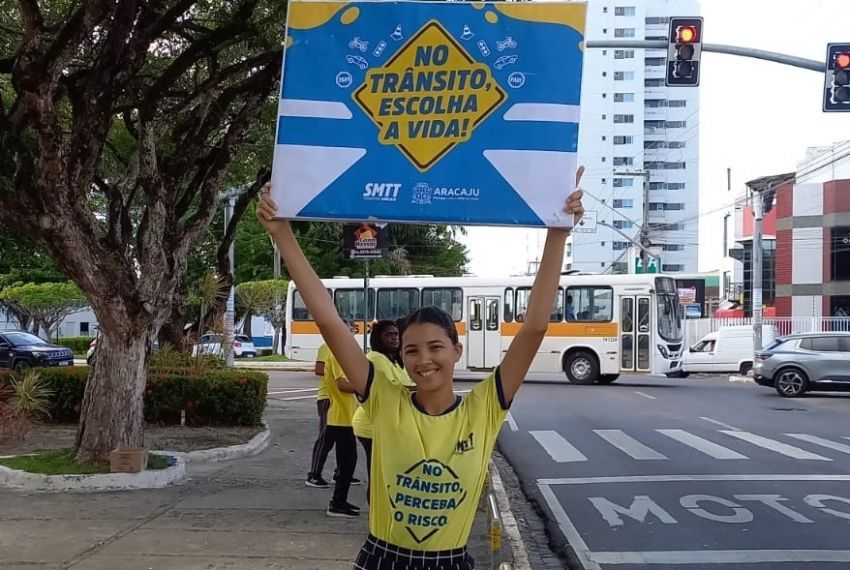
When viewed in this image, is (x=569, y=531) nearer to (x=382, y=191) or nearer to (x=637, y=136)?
(x=382, y=191)

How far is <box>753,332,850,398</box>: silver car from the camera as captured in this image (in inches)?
820

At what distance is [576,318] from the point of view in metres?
25.2

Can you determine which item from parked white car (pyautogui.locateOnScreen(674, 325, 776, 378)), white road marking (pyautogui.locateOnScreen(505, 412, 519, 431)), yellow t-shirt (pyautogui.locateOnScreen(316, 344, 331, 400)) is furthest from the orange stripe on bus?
yellow t-shirt (pyautogui.locateOnScreen(316, 344, 331, 400))

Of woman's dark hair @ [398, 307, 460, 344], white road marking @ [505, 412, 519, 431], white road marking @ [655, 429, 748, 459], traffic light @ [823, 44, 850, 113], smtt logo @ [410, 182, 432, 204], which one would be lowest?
white road marking @ [505, 412, 519, 431]

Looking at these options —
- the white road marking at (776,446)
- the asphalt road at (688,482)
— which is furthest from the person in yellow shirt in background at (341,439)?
the white road marking at (776,446)

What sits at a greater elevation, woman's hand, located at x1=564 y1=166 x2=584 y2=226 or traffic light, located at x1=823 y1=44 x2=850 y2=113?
traffic light, located at x1=823 y1=44 x2=850 y2=113

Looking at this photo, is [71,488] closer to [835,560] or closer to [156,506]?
[156,506]

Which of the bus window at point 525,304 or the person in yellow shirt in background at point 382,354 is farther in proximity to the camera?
the bus window at point 525,304

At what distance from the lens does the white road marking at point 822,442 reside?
1245 centimetres

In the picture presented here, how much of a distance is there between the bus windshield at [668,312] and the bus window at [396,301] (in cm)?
723

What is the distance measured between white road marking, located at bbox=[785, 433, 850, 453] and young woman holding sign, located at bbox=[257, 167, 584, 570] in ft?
35.7

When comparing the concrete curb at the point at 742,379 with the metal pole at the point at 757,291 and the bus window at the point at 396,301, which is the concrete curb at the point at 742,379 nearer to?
the metal pole at the point at 757,291

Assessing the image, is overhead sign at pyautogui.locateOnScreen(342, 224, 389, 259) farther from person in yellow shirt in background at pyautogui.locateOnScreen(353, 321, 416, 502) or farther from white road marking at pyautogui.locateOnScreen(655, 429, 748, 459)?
person in yellow shirt in background at pyautogui.locateOnScreen(353, 321, 416, 502)

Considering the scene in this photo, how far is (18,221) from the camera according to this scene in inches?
329
